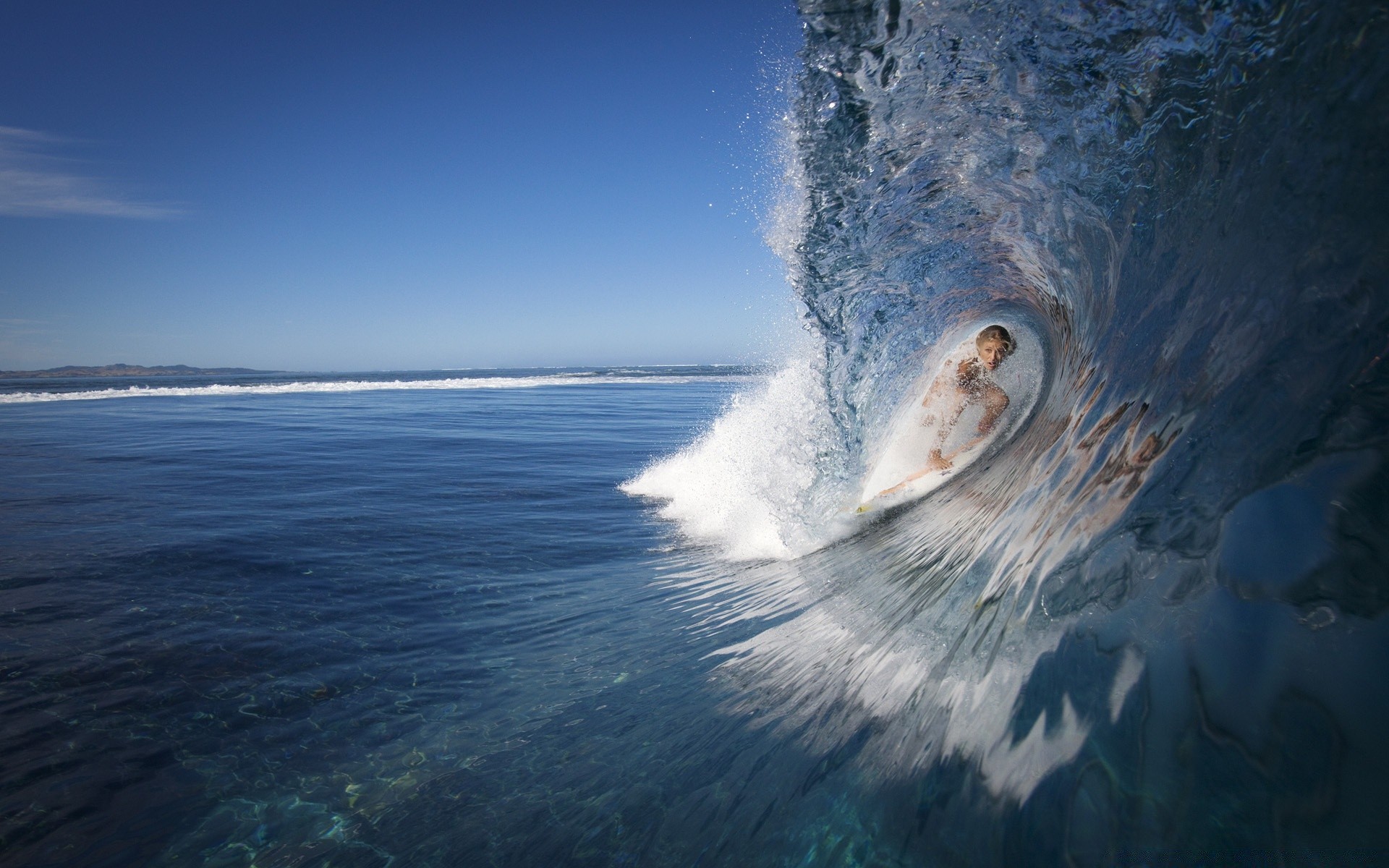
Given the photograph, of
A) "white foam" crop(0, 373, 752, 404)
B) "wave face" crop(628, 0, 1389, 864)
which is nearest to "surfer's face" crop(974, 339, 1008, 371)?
"wave face" crop(628, 0, 1389, 864)

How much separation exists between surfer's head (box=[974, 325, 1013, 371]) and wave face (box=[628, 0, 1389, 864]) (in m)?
1.33

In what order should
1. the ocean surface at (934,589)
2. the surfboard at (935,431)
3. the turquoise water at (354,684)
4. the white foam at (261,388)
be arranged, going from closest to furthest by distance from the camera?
the ocean surface at (934,589)
the turquoise water at (354,684)
the surfboard at (935,431)
the white foam at (261,388)

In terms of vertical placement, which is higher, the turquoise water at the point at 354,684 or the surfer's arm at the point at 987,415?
the surfer's arm at the point at 987,415

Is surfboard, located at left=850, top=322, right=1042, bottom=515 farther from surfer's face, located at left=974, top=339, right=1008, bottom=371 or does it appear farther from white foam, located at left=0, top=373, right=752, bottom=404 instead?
white foam, located at left=0, top=373, right=752, bottom=404

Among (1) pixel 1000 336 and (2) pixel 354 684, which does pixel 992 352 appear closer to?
(1) pixel 1000 336

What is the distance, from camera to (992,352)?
5.76 metres

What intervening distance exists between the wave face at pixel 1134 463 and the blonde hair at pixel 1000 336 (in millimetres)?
1306

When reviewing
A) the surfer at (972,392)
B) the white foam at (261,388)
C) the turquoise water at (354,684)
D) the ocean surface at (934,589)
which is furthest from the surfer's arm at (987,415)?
the white foam at (261,388)

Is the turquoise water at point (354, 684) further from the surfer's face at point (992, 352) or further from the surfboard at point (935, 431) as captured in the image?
the surfer's face at point (992, 352)

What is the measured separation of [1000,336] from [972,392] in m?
0.53

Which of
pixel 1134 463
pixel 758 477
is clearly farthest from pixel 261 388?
pixel 1134 463

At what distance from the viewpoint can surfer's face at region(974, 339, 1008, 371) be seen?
572 cm

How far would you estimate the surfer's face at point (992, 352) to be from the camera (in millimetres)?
5719

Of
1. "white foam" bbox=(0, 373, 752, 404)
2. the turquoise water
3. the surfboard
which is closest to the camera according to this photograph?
the turquoise water
